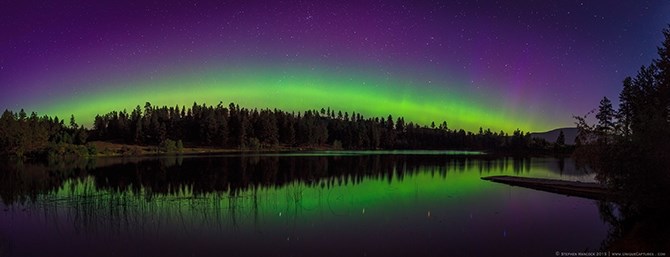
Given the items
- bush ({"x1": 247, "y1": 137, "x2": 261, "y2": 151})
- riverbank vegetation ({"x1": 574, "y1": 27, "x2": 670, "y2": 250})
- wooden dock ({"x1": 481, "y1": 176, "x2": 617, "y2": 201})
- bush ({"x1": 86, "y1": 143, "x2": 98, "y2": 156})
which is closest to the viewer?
riverbank vegetation ({"x1": 574, "y1": 27, "x2": 670, "y2": 250})

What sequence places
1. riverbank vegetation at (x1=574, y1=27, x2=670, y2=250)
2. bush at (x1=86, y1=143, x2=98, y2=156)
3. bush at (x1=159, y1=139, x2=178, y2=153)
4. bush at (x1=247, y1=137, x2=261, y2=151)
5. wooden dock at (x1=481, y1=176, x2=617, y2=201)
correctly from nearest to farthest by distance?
riverbank vegetation at (x1=574, y1=27, x2=670, y2=250) → wooden dock at (x1=481, y1=176, x2=617, y2=201) → bush at (x1=86, y1=143, x2=98, y2=156) → bush at (x1=159, y1=139, x2=178, y2=153) → bush at (x1=247, y1=137, x2=261, y2=151)

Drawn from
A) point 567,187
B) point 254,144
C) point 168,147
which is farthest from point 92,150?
point 567,187

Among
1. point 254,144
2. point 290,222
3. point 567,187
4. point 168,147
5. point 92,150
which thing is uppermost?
point 254,144

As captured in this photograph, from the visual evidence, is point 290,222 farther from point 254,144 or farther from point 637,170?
point 254,144

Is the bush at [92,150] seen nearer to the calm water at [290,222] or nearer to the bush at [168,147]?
the bush at [168,147]

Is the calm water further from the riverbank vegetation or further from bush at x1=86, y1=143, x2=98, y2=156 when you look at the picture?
bush at x1=86, y1=143, x2=98, y2=156

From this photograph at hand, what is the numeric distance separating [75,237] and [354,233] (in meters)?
12.8

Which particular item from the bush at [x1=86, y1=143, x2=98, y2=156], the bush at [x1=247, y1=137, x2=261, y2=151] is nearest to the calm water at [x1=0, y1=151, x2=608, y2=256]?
the bush at [x1=86, y1=143, x2=98, y2=156]

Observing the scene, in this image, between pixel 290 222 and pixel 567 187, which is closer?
pixel 290 222

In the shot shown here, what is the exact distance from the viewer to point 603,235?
805 inches

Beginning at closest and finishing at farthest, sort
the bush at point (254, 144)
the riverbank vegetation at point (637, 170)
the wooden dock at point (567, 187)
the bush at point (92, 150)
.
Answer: the riverbank vegetation at point (637, 170), the wooden dock at point (567, 187), the bush at point (92, 150), the bush at point (254, 144)

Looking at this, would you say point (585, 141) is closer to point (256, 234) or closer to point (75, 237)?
point (256, 234)

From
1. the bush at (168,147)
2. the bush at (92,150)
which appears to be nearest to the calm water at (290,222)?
the bush at (92,150)

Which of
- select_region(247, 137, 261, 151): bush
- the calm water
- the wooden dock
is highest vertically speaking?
select_region(247, 137, 261, 151): bush
